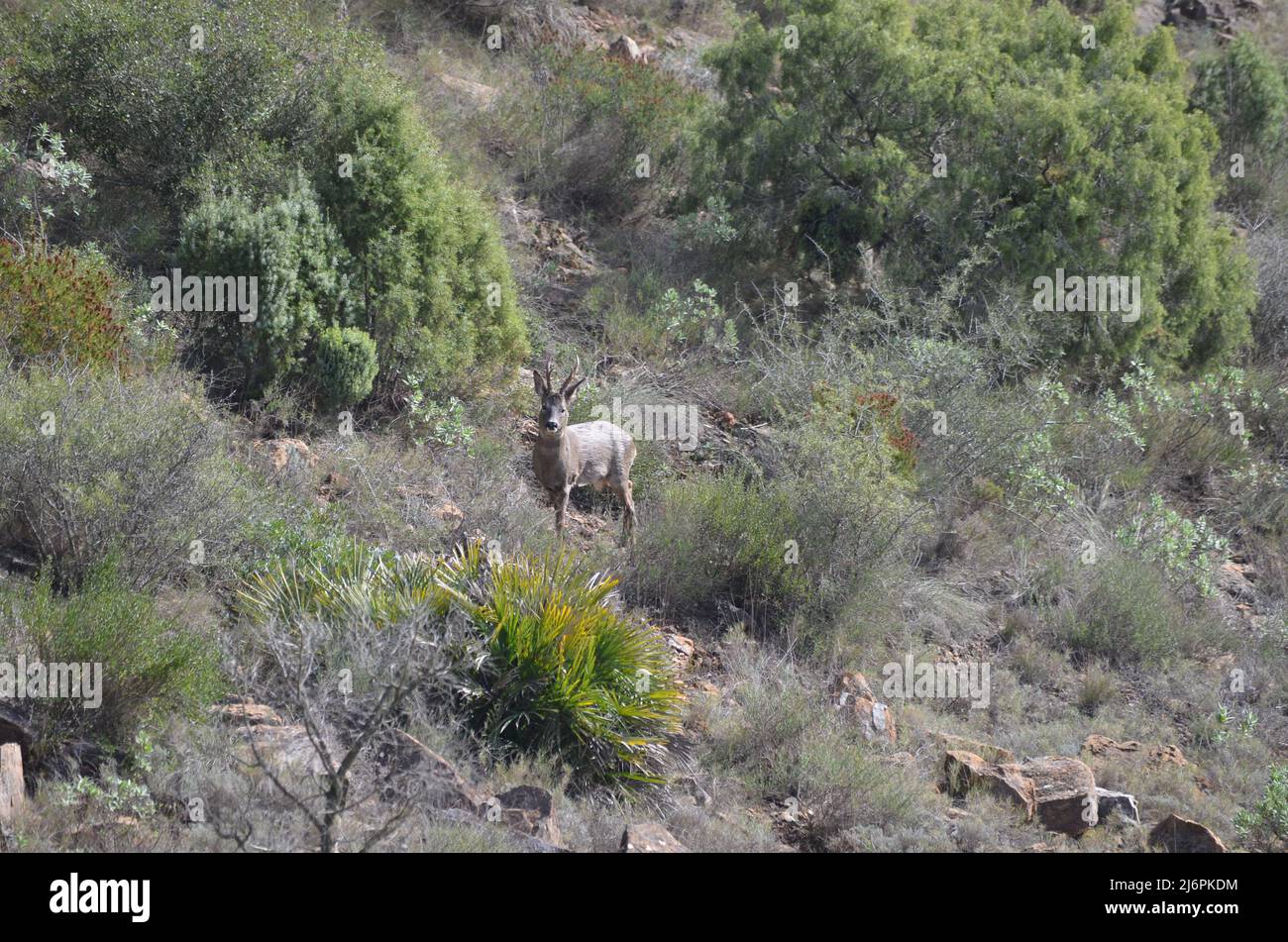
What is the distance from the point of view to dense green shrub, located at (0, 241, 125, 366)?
340 inches

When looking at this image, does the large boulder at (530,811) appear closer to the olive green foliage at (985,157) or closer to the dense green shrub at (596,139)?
the olive green foliage at (985,157)

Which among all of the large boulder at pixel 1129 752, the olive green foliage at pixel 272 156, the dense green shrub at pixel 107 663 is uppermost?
the olive green foliage at pixel 272 156

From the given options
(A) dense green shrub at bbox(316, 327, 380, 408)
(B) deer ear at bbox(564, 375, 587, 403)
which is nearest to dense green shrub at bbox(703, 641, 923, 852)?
(B) deer ear at bbox(564, 375, 587, 403)

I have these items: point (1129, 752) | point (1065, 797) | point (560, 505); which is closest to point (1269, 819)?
point (1129, 752)

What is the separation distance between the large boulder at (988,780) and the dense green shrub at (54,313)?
682 cm

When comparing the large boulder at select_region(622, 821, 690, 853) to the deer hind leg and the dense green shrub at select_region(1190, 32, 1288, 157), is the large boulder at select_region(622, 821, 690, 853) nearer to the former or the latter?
the deer hind leg

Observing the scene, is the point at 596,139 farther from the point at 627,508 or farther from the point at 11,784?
the point at 11,784

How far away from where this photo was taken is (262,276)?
1005 centimetres

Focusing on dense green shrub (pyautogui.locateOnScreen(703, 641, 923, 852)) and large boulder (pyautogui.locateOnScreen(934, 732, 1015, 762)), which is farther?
large boulder (pyautogui.locateOnScreen(934, 732, 1015, 762))

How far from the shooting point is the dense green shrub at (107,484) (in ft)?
23.8

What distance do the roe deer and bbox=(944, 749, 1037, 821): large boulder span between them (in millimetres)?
3313

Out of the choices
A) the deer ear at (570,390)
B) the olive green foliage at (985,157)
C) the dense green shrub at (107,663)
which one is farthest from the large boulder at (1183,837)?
the olive green foliage at (985,157)

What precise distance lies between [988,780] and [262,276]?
7.09m

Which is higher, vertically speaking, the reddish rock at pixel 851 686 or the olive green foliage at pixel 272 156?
the olive green foliage at pixel 272 156
